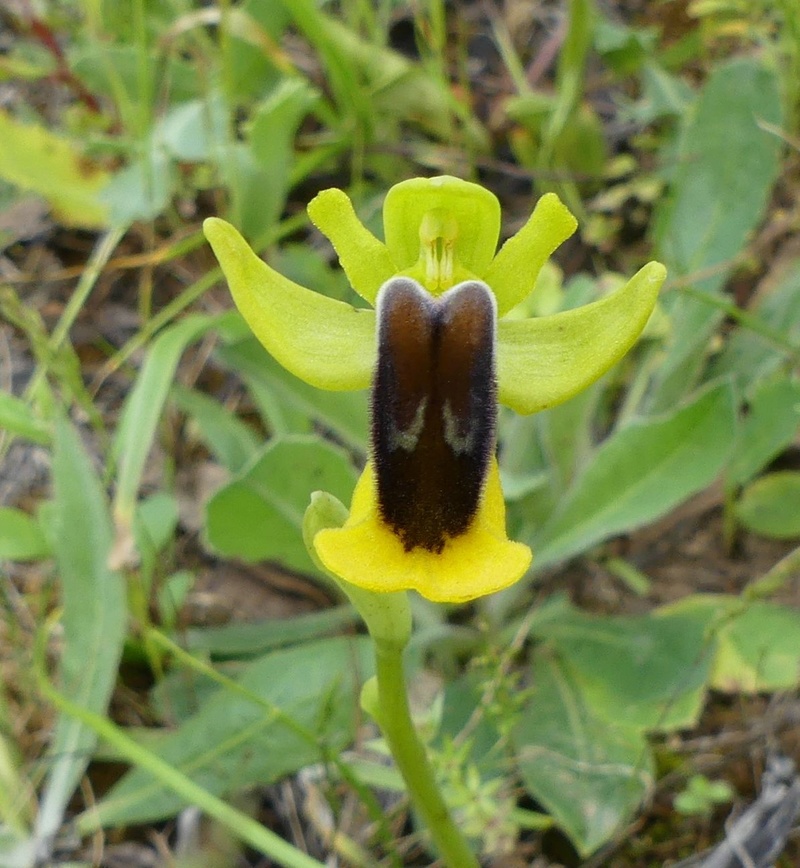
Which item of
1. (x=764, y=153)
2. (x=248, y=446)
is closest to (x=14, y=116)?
(x=248, y=446)

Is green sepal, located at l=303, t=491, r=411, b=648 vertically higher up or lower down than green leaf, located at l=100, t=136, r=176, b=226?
lower down

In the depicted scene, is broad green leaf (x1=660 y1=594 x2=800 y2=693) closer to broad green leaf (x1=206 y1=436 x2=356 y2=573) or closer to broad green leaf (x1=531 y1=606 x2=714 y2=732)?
broad green leaf (x1=531 y1=606 x2=714 y2=732)

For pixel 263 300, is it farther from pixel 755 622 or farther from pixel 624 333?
pixel 755 622

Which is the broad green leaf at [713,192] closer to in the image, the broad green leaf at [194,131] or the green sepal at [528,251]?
the green sepal at [528,251]

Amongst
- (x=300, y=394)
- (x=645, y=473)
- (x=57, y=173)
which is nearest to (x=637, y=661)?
(x=645, y=473)

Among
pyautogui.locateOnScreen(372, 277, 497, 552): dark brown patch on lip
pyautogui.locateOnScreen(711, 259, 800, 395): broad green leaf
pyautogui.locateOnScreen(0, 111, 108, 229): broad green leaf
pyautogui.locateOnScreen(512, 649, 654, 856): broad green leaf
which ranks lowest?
pyautogui.locateOnScreen(512, 649, 654, 856): broad green leaf

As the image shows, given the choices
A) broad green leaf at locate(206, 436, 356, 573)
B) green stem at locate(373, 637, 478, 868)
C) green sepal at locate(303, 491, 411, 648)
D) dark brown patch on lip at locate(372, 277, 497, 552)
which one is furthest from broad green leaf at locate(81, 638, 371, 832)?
dark brown patch on lip at locate(372, 277, 497, 552)

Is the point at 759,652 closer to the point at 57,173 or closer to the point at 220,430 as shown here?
the point at 220,430
